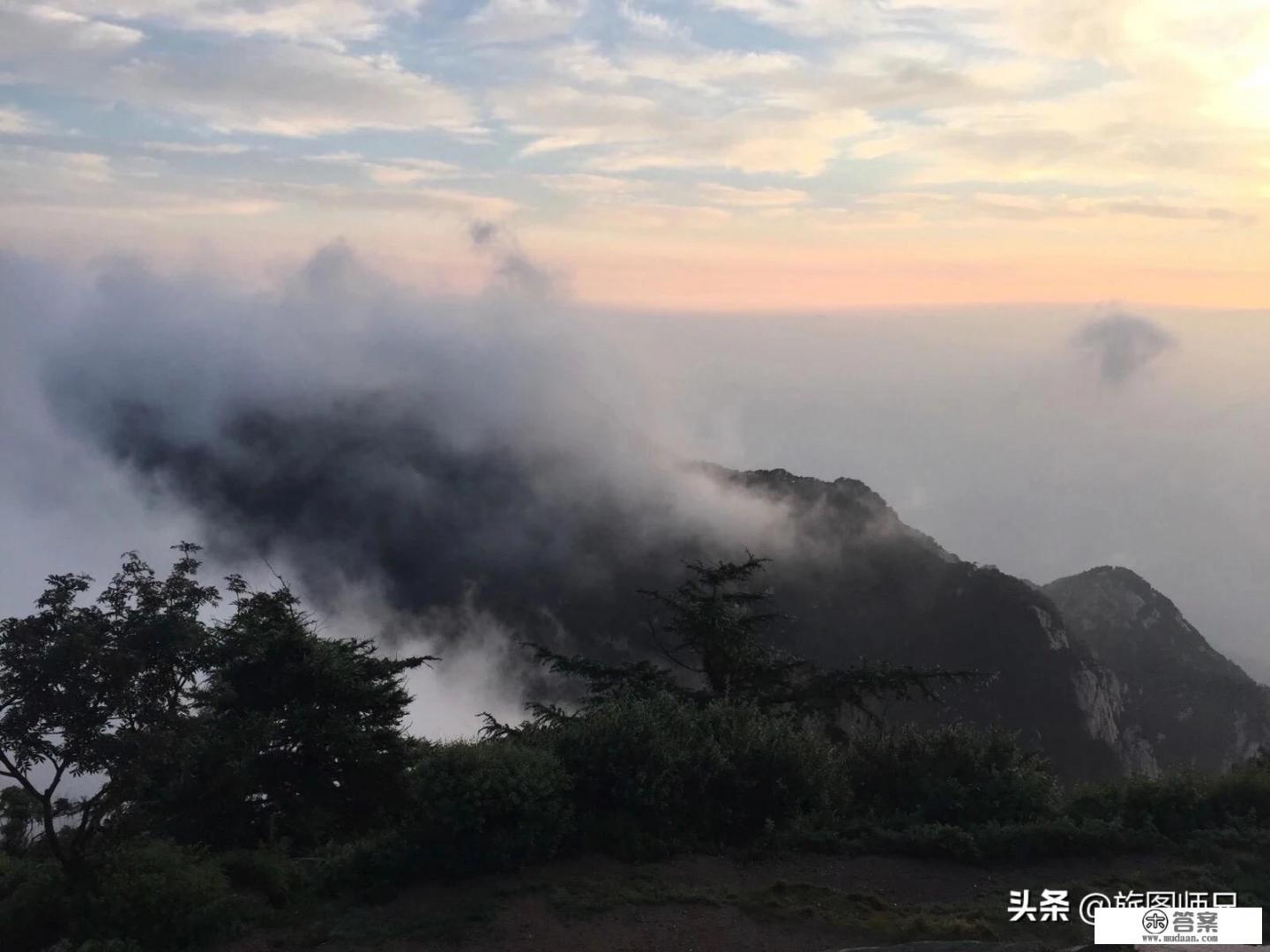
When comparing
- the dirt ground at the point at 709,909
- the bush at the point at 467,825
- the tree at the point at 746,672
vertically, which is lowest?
the dirt ground at the point at 709,909

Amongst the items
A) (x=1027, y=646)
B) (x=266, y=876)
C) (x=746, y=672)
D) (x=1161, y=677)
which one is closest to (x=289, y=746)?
(x=266, y=876)

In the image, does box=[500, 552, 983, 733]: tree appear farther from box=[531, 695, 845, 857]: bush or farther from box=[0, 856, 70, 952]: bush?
box=[0, 856, 70, 952]: bush

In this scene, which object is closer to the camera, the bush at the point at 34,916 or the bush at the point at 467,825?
the bush at the point at 34,916

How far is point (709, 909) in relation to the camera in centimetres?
984

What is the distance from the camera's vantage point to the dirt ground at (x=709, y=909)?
9250 millimetres

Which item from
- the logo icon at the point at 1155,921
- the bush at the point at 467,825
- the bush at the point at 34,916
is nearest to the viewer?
the logo icon at the point at 1155,921

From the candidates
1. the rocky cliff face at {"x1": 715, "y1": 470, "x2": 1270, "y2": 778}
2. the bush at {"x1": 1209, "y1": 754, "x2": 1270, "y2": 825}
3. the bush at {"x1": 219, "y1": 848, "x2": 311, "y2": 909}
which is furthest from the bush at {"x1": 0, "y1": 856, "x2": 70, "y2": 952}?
the rocky cliff face at {"x1": 715, "y1": 470, "x2": 1270, "y2": 778}

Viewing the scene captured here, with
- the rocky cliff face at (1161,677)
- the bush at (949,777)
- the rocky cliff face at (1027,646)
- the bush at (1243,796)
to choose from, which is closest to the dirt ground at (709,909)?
the bush at (949,777)

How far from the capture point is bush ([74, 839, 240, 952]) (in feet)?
31.5

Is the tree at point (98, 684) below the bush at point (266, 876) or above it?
above

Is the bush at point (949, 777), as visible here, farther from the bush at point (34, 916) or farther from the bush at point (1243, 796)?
the bush at point (34, 916)

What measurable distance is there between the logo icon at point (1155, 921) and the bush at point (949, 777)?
3327mm

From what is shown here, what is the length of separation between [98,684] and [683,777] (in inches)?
250

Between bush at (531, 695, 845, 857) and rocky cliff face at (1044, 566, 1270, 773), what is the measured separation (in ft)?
177
